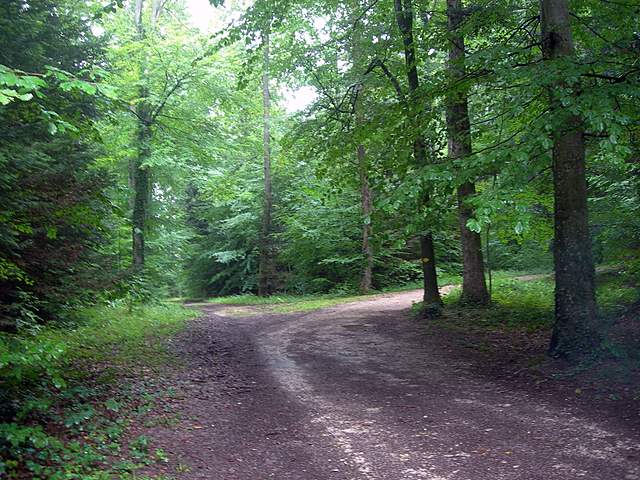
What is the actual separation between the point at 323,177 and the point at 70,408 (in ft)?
27.8

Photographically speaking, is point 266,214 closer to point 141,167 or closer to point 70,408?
point 141,167

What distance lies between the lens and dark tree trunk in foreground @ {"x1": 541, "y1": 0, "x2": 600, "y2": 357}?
7.28m

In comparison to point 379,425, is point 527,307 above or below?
above

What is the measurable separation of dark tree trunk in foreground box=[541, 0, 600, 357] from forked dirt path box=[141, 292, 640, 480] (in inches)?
50.5

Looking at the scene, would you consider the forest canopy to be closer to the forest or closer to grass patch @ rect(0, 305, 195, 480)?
the forest

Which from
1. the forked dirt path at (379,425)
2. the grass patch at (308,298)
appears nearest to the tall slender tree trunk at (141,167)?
the grass patch at (308,298)

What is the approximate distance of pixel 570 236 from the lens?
735 centimetres

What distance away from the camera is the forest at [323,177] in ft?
16.7

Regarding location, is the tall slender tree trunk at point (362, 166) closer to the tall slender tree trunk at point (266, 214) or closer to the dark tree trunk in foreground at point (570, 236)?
the dark tree trunk in foreground at point (570, 236)

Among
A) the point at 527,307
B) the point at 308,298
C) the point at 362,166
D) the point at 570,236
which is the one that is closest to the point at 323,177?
the point at 362,166

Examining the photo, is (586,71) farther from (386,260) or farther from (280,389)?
(386,260)

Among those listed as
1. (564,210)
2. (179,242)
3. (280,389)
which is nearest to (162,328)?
(280,389)

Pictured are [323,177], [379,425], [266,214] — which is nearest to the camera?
[379,425]

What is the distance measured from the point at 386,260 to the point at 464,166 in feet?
56.6
